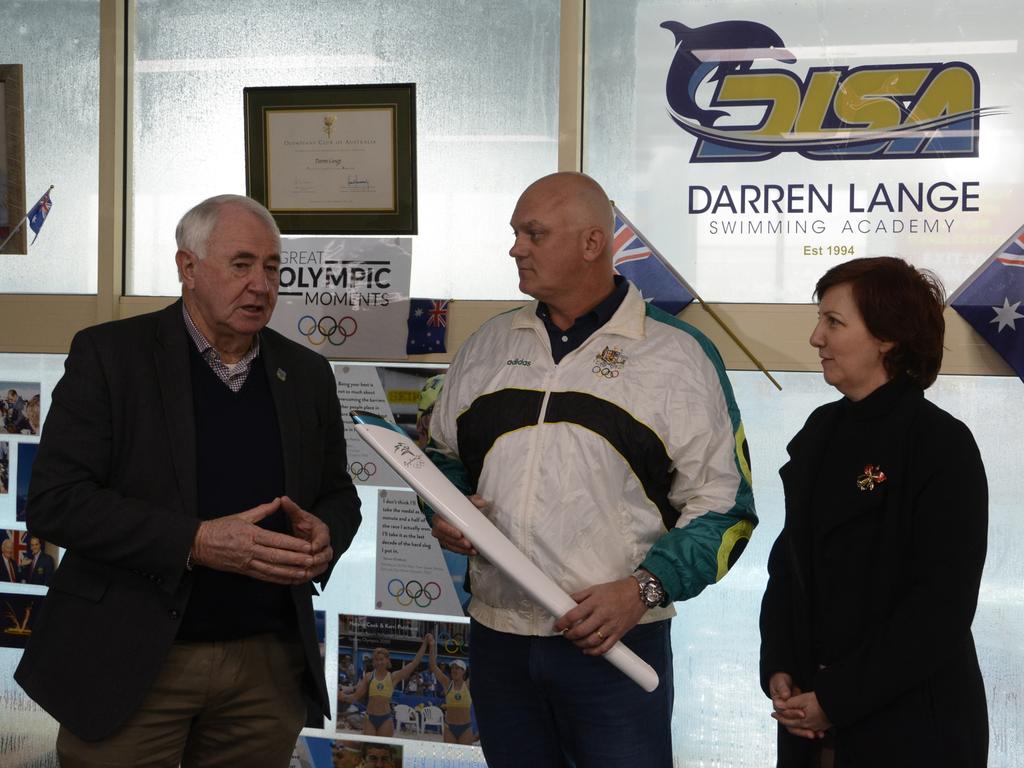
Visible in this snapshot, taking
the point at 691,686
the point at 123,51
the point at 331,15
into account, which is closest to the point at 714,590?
the point at 691,686

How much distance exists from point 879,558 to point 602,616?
51 cm

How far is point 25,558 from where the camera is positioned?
140 inches

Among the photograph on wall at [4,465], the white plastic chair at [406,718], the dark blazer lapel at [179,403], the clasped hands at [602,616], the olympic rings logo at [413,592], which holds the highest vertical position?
the dark blazer lapel at [179,403]

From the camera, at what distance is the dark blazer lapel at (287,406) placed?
7.30 ft

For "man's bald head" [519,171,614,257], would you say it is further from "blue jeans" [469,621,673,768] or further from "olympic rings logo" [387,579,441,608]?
"olympic rings logo" [387,579,441,608]

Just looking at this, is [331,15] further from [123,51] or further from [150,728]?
[150,728]

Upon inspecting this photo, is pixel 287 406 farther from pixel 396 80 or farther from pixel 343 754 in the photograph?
pixel 343 754

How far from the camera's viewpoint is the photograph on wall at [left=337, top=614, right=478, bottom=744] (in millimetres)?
3322

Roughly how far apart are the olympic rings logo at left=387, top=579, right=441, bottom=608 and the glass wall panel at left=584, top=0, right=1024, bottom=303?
1215mm

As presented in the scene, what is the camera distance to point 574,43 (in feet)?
10.4

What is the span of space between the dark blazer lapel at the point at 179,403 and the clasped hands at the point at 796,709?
3.85 ft

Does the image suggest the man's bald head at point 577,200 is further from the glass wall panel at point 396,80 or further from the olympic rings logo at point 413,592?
the olympic rings logo at point 413,592

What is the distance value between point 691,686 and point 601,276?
1.45 meters

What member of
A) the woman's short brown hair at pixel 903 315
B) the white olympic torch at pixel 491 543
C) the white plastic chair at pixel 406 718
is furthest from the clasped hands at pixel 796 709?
the white plastic chair at pixel 406 718
